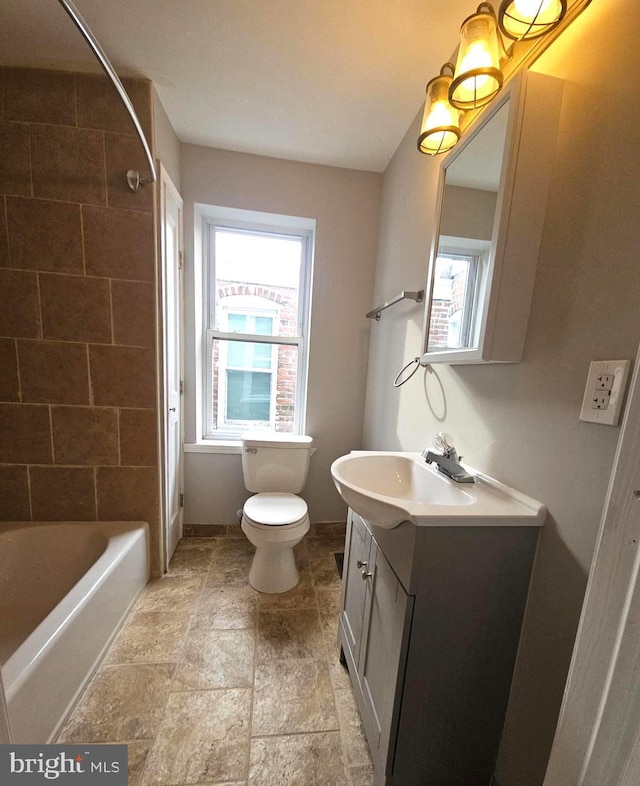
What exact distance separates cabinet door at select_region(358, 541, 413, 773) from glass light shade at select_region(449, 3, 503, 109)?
4.45 feet

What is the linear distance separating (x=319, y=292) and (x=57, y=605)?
6.26 feet

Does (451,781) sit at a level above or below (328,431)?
below

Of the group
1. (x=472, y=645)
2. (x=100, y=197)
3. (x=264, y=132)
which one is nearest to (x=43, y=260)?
(x=100, y=197)

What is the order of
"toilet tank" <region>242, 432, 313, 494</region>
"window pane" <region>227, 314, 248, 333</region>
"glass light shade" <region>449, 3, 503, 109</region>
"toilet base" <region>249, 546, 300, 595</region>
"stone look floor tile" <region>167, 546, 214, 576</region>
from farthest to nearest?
1. "window pane" <region>227, 314, 248, 333</region>
2. "toilet tank" <region>242, 432, 313, 494</region>
3. "stone look floor tile" <region>167, 546, 214, 576</region>
4. "toilet base" <region>249, 546, 300, 595</region>
5. "glass light shade" <region>449, 3, 503, 109</region>

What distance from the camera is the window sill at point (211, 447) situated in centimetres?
194

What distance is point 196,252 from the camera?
185 centimetres

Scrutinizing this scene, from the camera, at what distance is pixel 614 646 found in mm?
441

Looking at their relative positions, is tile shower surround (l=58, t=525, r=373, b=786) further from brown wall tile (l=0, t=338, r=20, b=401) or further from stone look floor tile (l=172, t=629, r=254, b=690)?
brown wall tile (l=0, t=338, r=20, b=401)

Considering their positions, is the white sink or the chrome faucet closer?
the white sink

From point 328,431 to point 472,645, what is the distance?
1.39 meters

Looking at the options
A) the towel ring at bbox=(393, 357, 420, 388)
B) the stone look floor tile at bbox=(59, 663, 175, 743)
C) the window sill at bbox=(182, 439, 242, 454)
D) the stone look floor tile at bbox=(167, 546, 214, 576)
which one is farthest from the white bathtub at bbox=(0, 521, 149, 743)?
the towel ring at bbox=(393, 357, 420, 388)

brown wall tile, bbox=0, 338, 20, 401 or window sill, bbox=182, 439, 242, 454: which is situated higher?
brown wall tile, bbox=0, 338, 20, 401

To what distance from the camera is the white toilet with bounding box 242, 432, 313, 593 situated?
1506 mm

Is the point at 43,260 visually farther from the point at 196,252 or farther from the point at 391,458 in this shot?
the point at 391,458
